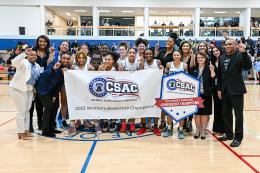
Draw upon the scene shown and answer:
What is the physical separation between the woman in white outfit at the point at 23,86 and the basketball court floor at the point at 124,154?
0.35m

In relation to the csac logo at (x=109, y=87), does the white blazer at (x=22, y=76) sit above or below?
above

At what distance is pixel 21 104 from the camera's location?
4656 mm

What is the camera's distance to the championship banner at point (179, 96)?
4.73 m

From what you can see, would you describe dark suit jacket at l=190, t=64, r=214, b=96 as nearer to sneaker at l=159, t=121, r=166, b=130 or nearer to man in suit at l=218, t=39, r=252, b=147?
man in suit at l=218, t=39, r=252, b=147

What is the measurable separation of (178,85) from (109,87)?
3.92ft

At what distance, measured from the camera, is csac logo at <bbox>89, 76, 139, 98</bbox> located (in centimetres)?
497

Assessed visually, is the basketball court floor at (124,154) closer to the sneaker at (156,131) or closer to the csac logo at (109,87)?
the sneaker at (156,131)

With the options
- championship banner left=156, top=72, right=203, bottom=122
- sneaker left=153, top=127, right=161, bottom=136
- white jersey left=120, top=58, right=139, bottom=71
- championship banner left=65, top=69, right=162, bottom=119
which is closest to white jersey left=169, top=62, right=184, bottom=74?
championship banner left=156, top=72, right=203, bottom=122

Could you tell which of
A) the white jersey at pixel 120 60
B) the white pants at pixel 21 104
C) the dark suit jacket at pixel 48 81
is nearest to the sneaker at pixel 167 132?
the white jersey at pixel 120 60

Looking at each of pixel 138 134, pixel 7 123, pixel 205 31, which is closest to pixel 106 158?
pixel 138 134

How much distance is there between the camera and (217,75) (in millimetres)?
4703

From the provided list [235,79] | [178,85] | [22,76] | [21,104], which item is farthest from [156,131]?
[22,76]

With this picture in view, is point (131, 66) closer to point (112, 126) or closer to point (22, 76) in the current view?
point (112, 126)

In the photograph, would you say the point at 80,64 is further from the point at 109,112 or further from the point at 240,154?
the point at 240,154
